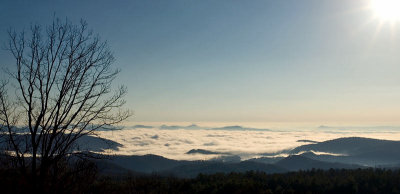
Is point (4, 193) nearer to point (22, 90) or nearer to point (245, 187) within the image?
point (22, 90)

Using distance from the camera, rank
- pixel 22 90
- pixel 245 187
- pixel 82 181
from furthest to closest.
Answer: pixel 245 187 → pixel 82 181 → pixel 22 90

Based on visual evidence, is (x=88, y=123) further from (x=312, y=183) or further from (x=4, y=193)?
(x=312, y=183)

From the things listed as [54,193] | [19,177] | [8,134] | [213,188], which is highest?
[8,134]

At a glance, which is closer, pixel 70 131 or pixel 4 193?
pixel 4 193

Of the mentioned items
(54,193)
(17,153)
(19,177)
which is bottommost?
(54,193)

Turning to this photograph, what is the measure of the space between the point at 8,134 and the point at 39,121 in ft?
5.75

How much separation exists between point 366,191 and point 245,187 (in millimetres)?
37019

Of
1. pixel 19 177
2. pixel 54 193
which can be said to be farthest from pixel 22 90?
pixel 54 193

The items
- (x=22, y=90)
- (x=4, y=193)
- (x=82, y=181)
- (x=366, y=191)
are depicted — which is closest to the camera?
(x=4, y=193)

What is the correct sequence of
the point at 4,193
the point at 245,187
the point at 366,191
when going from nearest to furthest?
the point at 4,193
the point at 245,187
the point at 366,191

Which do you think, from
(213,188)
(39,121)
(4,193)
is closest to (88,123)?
(39,121)

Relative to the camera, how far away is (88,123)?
13867 mm

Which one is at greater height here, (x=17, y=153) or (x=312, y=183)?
(x=17, y=153)

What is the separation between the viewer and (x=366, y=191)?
62.4m
